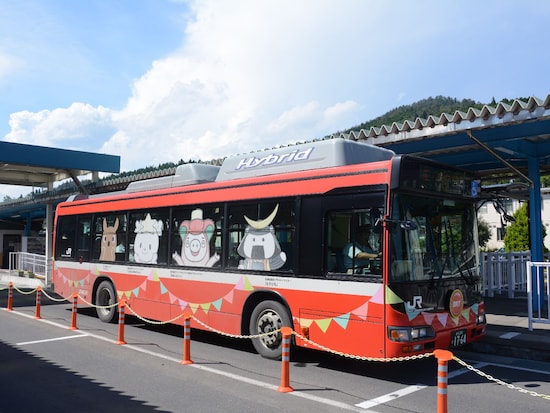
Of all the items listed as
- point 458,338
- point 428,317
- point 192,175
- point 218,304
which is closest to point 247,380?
point 218,304

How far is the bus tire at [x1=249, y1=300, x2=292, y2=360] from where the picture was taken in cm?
796

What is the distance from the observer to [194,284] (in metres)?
9.61

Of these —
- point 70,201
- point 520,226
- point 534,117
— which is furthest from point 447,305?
point 520,226

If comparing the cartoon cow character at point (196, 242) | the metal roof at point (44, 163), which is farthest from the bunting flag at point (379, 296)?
the metal roof at point (44, 163)

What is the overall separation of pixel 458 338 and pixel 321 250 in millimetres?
2288

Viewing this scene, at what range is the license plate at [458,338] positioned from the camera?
7148mm

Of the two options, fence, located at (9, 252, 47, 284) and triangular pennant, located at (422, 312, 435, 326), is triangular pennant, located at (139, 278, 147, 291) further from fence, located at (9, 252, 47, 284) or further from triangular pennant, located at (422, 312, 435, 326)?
fence, located at (9, 252, 47, 284)

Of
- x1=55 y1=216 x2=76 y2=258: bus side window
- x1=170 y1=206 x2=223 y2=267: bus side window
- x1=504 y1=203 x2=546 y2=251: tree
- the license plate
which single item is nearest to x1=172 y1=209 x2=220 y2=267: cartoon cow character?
x1=170 y1=206 x2=223 y2=267: bus side window

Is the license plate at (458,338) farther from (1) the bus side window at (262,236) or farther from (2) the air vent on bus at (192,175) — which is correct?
(2) the air vent on bus at (192,175)

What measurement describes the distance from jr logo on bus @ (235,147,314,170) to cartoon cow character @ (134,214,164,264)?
2352 millimetres

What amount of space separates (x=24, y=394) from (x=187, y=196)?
4.64 metres

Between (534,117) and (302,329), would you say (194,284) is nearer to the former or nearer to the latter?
(302,329)

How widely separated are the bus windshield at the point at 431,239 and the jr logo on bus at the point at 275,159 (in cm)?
216

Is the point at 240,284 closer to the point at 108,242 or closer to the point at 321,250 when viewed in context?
the point at 321,250
